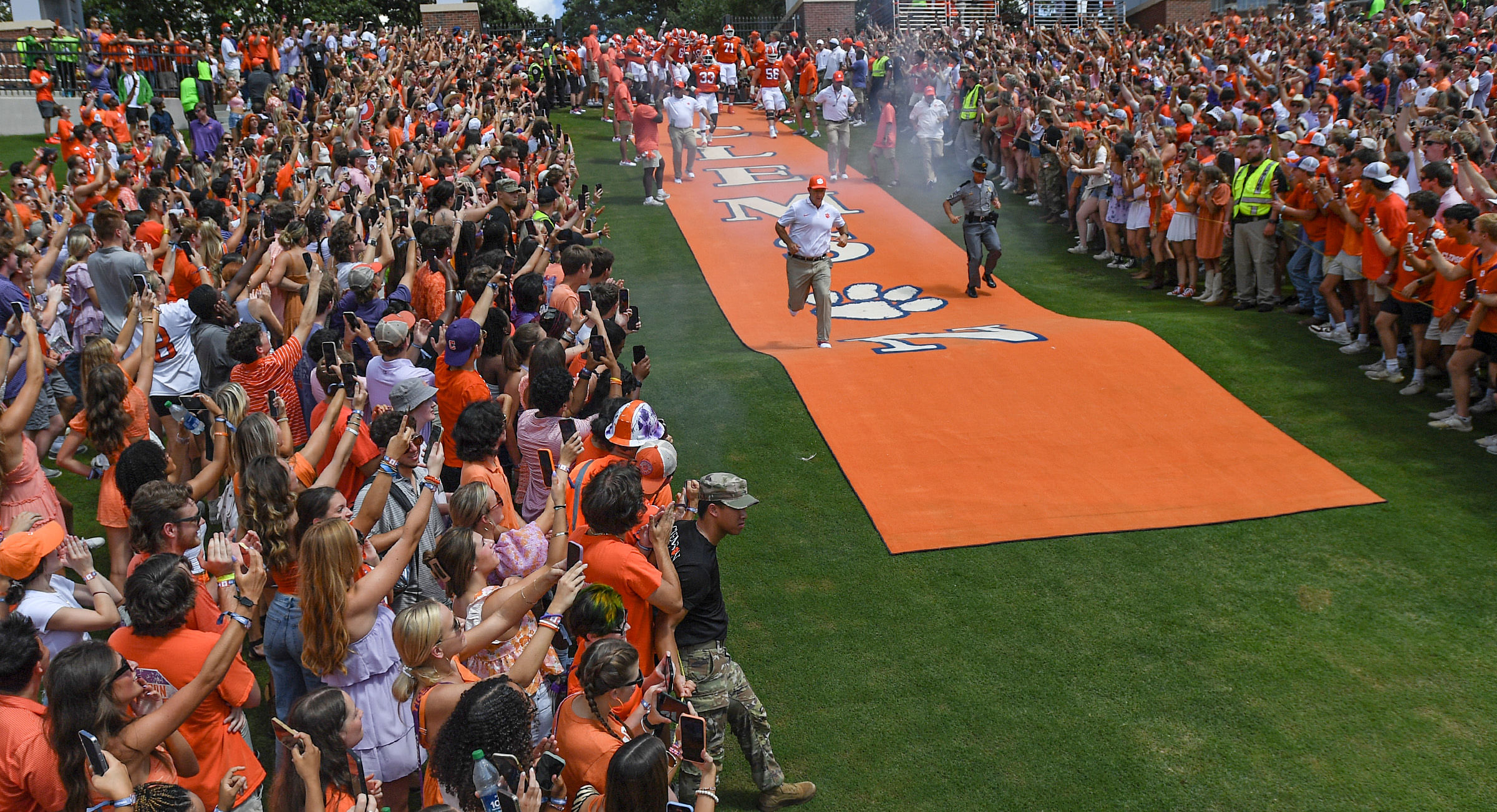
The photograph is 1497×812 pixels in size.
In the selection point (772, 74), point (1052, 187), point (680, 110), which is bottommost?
point (1052, 187)

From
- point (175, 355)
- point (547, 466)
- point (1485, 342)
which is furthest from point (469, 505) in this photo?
point (1485, 342)

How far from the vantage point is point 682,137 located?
22016mm

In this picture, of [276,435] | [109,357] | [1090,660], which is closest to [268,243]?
[109,357]

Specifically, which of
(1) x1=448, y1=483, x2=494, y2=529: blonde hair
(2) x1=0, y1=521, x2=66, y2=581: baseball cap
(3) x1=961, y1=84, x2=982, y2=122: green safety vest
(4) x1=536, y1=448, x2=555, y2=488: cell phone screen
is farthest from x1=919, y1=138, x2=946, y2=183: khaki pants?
(2) x1=0, y1=521, x2=66, y2=581: baseball cap

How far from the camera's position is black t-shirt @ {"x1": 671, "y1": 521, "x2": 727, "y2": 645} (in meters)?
5.12

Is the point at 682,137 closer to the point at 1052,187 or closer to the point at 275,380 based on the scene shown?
the point at 1052,187

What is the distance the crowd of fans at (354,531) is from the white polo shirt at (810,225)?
256 cm

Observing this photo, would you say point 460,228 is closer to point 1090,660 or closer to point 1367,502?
point 1090,660

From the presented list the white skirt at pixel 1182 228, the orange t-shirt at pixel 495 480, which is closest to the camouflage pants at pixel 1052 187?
the white skirt at pixel 1182 228

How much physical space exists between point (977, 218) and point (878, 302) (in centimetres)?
177

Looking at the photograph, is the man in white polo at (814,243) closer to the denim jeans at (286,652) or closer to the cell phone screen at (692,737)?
the denim jeans at (286,652)

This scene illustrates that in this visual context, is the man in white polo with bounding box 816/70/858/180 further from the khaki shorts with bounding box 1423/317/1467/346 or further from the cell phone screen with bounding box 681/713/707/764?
the cell phone screen with bounding box 681/713/707/764

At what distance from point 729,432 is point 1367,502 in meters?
5.17

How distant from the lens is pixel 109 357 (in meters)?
6.70
